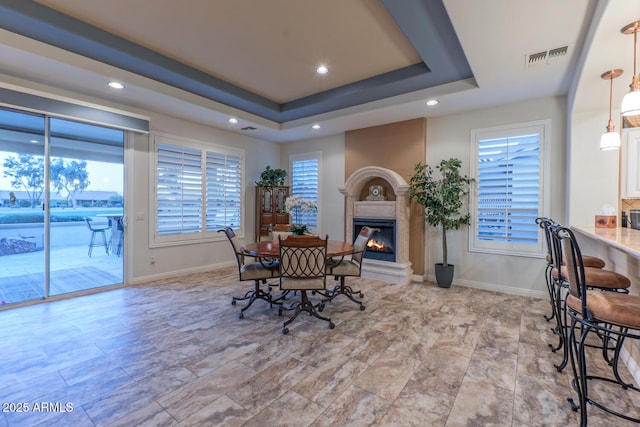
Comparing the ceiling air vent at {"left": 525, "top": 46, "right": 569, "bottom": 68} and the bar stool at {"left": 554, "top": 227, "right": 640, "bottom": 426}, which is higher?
the ceiling air vent at {"left": 525, "top": 46, "right": 569, "bottom": 68}

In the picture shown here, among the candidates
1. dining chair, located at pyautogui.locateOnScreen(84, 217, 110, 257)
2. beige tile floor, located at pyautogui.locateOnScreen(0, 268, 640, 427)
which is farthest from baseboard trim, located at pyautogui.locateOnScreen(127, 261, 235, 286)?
beige tile floor, located at pyautogui.locateOnScreen(0, 268, 640, 427)

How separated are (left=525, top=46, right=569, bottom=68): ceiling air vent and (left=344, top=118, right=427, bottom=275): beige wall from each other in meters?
1.92

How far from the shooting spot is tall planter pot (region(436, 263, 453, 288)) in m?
4.50

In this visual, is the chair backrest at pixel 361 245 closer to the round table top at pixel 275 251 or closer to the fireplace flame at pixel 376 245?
the round table top at pixel 275 251

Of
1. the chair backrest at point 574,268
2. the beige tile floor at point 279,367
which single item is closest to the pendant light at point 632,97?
the chair backrest at point 574,268

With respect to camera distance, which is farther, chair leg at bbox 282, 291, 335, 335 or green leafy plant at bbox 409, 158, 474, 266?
green leafy plant at bbox 409, 158, 474, 266

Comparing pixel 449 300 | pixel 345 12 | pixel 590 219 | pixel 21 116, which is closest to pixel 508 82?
pixel 590 219

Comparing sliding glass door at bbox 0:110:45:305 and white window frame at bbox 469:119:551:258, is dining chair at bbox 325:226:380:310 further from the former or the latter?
sliding glass door at bbox 0:110:45:305

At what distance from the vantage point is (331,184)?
6184 millimetres

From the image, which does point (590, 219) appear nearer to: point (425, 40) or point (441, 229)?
point (441, 229)

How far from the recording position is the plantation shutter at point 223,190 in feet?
18.6

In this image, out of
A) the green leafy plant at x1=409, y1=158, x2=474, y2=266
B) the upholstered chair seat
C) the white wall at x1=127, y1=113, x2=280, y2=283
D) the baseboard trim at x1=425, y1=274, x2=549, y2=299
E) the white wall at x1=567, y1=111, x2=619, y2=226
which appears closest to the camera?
the upholstered chair seat

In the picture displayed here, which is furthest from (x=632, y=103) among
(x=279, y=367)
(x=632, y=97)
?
(x=279, y=367)

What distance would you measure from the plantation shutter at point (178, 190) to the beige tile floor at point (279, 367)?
1698mm
